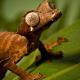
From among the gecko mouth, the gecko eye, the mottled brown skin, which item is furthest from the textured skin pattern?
the gecko mouth

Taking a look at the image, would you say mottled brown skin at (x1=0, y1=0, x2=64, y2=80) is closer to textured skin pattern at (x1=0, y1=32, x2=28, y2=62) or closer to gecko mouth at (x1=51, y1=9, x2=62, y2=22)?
textured skin pattern at (x1=0, y1=32, x2=28, y2=62)

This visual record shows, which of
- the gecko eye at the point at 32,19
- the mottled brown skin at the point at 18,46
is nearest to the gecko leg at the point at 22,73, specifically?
the mottled brown skin at the point at 18,46

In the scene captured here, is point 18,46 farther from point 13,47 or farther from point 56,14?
point 56,14

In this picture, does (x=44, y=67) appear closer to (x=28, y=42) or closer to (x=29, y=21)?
(x=28, y=42)

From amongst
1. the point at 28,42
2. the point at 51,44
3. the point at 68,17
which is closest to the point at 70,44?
the point at 51,44

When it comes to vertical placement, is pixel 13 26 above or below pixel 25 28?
below

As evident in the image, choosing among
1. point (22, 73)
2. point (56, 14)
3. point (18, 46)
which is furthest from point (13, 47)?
point (56, 14)

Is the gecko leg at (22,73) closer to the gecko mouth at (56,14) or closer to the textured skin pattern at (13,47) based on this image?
the textured skin pattern at (13,47)
